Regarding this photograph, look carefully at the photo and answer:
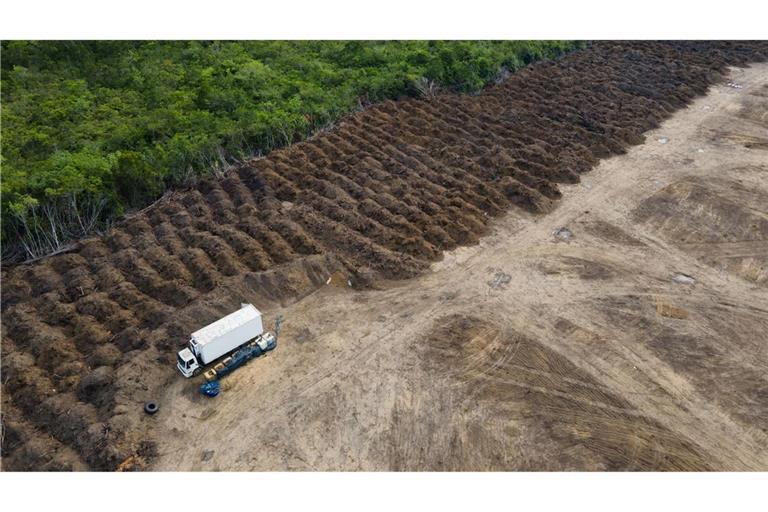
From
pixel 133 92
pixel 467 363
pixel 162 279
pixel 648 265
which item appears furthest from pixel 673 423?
pixel 133 92

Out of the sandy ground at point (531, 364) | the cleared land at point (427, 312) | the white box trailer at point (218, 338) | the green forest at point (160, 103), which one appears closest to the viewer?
the sandy ground at point (531, 364)

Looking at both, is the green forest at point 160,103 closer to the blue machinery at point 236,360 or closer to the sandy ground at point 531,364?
the blue machinery at point 236,360

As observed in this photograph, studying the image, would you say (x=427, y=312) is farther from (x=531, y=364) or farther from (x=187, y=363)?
(x=187, y=363)

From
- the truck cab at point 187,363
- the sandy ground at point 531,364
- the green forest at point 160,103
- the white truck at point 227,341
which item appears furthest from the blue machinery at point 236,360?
the green forest at point 160,103

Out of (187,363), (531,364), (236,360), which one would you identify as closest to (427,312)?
(531,364)

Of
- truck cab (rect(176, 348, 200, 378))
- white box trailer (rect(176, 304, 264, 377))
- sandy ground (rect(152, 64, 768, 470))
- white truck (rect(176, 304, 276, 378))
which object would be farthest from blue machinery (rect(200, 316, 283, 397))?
truck cab (rect(176, 348, 200, 378))

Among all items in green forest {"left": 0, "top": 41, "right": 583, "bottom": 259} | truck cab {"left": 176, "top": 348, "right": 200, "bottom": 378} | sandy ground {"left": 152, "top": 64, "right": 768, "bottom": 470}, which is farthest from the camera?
green forest {"left": 0, "top": 41, "right": 583, "bottom": 259}

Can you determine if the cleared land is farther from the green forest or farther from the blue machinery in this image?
the green forest
